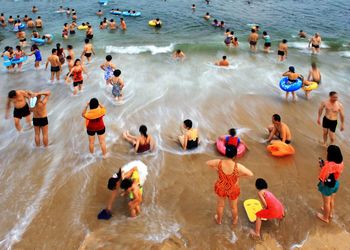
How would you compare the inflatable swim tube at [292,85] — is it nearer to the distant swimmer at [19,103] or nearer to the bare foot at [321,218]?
the bare foot at [321,218]

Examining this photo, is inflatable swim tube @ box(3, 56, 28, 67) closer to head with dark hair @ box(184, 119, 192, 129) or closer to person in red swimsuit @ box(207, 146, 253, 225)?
head with dark hair @ box(184, 119, 192, 129)

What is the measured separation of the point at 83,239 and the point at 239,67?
1125 centimetres

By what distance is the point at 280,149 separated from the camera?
24.1 feet

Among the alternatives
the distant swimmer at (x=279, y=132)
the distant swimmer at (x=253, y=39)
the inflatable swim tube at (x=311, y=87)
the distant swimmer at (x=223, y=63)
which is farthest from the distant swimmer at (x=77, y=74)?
the distant swimmer at (x=253, y=39)

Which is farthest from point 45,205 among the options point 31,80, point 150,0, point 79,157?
point 150,0

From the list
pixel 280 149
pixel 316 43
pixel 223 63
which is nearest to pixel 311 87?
pixel 280 149

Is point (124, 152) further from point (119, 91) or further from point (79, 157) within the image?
point (119, 91)

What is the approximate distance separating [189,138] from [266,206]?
2.92 m

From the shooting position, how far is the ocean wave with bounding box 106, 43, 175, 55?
16594 mm

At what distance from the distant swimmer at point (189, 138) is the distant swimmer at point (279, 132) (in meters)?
1.97

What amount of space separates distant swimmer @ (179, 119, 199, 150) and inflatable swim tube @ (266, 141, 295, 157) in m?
1.86

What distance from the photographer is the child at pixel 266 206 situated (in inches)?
195

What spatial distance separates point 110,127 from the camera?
877cm

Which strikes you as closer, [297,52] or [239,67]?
[239,67]
